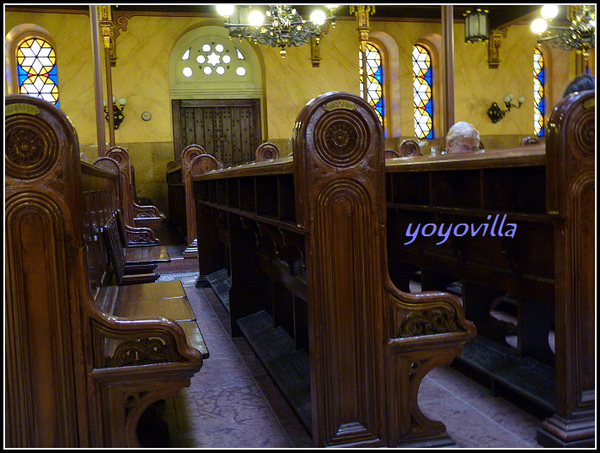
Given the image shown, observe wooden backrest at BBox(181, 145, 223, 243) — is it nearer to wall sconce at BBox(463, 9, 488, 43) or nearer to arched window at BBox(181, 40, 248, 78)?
wall sconce at BBox(463, 9, 488, 43)

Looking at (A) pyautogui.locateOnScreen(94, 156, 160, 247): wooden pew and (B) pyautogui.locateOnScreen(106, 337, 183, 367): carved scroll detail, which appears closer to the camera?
(B) pyautogui.locateOnScreen(106, 337, 183, 367): carved scroll detail

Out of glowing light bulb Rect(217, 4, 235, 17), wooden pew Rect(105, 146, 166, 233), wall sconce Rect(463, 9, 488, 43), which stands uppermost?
wall sconce Rect(463, 9, 488, 43)

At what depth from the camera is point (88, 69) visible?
11.9 metres

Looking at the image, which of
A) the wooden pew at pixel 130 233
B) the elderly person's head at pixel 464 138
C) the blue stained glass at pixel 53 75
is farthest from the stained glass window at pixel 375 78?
the elderly person's head at pixel 464 138

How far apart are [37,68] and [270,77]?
4740 mm

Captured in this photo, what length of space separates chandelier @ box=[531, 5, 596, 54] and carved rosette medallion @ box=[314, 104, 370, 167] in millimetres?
7978

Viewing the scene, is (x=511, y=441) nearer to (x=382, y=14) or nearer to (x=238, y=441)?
(x=238, y=441)

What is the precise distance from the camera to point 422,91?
555 inches

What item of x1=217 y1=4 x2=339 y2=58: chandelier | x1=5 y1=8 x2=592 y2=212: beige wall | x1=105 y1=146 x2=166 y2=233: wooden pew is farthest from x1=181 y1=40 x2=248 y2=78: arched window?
x1=105 y1=146 x2=166 y2=233: wooden pew

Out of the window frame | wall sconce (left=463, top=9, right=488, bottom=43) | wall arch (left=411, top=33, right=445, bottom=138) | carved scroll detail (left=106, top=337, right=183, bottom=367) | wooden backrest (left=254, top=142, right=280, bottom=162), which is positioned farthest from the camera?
wall arch (left=411, top=33, right=445, bottom=138)

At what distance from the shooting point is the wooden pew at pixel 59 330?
5.79ft

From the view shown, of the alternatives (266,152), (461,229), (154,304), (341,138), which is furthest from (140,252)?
(266,152)

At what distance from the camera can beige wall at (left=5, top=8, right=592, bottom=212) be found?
38.9 feet

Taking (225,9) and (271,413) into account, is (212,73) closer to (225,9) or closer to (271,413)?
(225,9)
